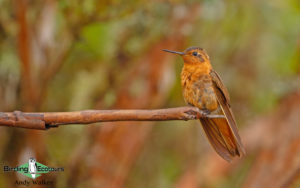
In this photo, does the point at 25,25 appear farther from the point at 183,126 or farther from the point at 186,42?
the point at 183,126

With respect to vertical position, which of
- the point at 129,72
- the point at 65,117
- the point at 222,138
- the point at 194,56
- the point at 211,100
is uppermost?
the point at 129,72

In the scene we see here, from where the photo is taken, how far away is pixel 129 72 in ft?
22.0

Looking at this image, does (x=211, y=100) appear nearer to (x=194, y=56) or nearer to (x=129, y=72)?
(x=194, y=56)

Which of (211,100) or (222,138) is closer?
(222,138)

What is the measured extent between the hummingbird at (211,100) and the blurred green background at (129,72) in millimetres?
1529

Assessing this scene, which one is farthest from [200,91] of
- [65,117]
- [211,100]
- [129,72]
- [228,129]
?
[129,72]

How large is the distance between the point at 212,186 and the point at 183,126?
128 cm

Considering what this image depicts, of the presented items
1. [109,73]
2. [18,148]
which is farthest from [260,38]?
[18,148]

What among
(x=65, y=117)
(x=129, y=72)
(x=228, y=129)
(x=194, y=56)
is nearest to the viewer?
(x=65, y=117)

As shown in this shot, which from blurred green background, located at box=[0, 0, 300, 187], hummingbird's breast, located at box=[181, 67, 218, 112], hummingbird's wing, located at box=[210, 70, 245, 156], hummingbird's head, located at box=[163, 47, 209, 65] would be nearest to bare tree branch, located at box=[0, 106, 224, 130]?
hummingbird's wing, located at box=[210, 70, 245, 156]

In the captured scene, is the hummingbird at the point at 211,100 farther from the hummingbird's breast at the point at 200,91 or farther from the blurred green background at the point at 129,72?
the blurred green background at the point at 129,72

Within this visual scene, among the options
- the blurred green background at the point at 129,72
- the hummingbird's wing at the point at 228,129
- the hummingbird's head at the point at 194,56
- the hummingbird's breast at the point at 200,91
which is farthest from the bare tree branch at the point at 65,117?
the blurred green background at the point at 129,72

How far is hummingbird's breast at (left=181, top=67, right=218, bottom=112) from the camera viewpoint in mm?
3820

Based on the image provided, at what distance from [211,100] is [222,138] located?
316mm
